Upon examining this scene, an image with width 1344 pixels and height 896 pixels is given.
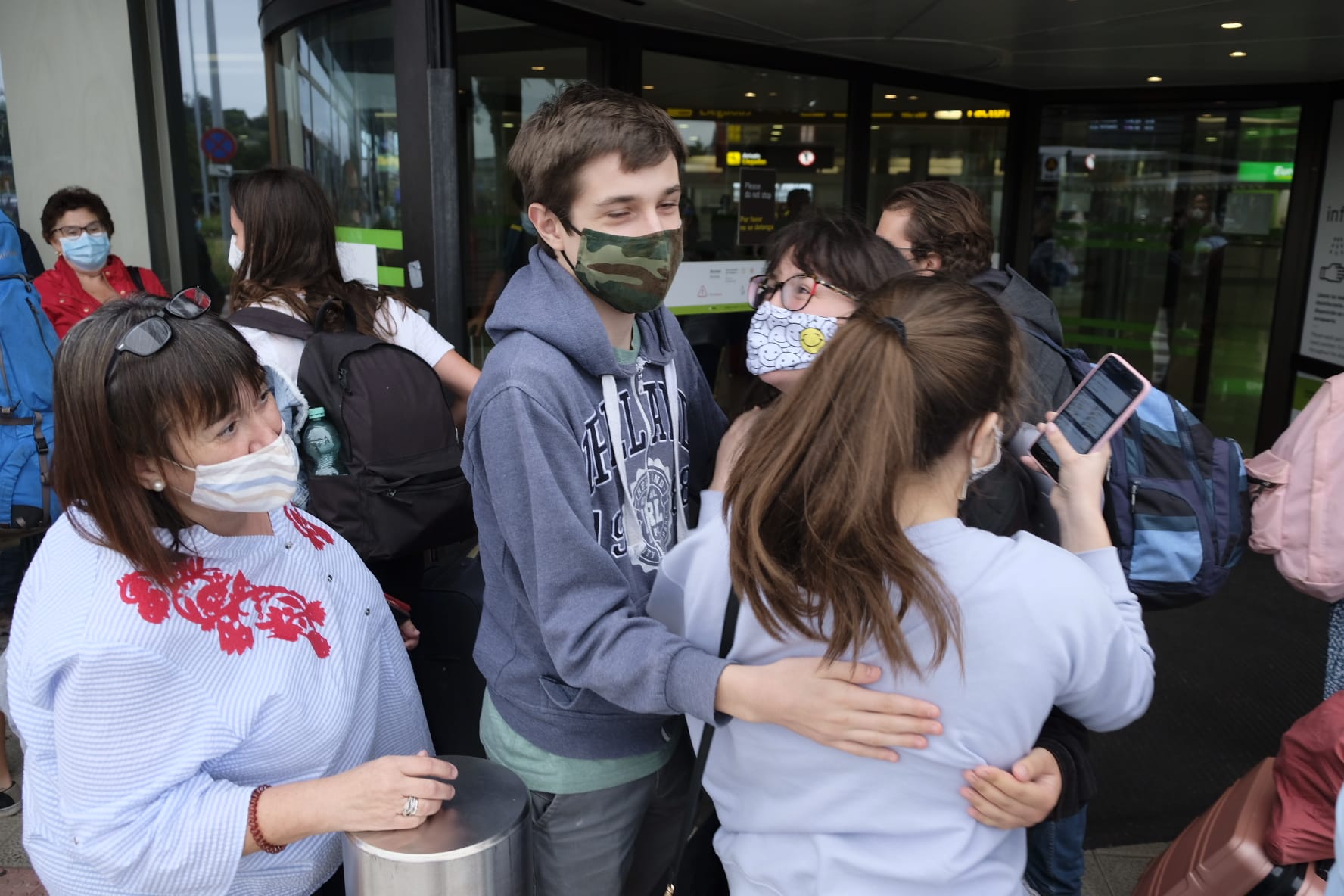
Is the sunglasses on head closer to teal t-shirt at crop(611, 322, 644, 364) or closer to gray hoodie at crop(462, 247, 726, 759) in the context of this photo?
gray hoodie at crop(462, 247, 726, 759)

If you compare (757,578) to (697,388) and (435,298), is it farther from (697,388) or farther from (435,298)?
(435,298)

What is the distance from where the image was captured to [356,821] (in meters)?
1.36

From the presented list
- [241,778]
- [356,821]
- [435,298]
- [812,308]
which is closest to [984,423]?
[812,308]

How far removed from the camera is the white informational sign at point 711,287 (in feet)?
17.8

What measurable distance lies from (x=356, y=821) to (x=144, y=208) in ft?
18.6

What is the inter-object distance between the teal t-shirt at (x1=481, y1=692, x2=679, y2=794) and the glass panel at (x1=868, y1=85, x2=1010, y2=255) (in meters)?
5.34

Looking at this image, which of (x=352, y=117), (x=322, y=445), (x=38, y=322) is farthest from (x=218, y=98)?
(x=322, y=445)

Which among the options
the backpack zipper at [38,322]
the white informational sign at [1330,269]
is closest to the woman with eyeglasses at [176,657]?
the backpack zipper at [38,322]

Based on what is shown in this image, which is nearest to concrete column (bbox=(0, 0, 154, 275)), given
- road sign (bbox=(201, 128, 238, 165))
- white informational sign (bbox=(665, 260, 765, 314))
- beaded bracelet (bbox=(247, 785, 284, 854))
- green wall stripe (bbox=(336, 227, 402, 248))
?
road sign (bbox=(201, 128, 238, 165))

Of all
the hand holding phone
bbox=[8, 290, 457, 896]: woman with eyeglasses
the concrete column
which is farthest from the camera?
the concrete column

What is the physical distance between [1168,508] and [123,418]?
65.8 inches

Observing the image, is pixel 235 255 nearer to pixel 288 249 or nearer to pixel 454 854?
pixel 288 249

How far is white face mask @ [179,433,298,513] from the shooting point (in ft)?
4.73

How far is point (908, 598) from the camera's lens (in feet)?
3.83
